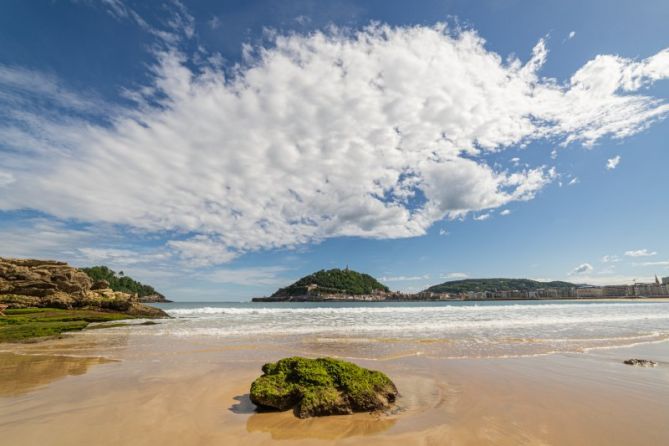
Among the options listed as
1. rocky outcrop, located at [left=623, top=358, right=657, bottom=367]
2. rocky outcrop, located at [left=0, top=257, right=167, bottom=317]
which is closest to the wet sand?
rocky outcrop, located at [left=623, top=358, right=657, bottom=367]

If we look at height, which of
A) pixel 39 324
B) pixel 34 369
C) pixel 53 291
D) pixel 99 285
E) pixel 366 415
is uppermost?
pixel 99 285

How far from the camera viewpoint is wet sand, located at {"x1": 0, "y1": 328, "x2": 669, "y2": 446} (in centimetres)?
502

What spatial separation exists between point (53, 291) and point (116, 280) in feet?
446

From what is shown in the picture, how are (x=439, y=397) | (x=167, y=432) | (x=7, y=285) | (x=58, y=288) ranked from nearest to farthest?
(x=167, y=432) < (x=439, y=397) < (x=7, y=285) < (x=58, y=288)

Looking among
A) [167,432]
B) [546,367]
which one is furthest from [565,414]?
[167,432]

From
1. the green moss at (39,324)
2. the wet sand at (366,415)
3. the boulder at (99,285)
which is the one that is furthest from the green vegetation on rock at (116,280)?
the wet sand at (366,415)

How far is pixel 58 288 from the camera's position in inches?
1654

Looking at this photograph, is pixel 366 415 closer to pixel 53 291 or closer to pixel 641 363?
pixel 641 363

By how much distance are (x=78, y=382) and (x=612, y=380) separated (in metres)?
12.7

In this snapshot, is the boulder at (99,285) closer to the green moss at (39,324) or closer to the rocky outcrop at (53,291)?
the rocky outcrop at (53,291)

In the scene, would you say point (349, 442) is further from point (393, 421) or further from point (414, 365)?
point (414, 365)

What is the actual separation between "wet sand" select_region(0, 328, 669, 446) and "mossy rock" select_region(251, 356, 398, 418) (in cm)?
25

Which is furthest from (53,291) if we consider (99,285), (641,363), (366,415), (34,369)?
(641,363)

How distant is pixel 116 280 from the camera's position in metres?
158
